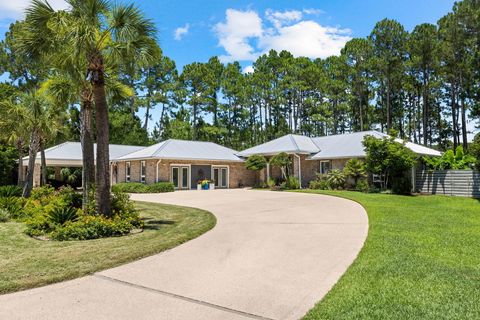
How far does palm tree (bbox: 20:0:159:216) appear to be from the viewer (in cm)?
953

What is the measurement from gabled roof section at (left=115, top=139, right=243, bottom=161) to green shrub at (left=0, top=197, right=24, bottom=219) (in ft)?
45.5

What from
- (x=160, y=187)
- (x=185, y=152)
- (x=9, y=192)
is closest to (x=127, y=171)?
(x=185, y=152)

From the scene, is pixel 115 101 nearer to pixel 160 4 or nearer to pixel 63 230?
pixel 160 4

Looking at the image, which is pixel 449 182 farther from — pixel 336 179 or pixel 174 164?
pixel 174 164

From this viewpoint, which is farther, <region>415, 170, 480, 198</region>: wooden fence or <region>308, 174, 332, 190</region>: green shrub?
<region>308, 174, 332, 190</region>: green shrub

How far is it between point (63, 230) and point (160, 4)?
28.4 feet

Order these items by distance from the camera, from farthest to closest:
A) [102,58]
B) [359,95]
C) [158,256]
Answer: [359,95], [102,58], [158,256]

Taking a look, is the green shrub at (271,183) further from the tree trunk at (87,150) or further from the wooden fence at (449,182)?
the tree trunk at (87,150)

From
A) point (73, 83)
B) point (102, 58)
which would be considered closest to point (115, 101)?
point (73, 83)

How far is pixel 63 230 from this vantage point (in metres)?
8.66

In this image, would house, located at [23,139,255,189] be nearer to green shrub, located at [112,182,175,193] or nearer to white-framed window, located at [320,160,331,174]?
green shrub, located at [112,182,175,193]

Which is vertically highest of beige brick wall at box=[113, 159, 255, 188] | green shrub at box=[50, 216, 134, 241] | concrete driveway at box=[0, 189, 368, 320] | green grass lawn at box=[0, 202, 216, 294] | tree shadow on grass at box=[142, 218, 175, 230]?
beige brick wall at box=[113, 159, 255, 188]

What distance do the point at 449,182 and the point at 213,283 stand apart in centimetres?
1933

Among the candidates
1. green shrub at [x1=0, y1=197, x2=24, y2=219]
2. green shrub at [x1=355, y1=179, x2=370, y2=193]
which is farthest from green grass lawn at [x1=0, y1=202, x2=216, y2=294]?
green shrub at [x1=355, y1=179, x2=370, y2=193]
